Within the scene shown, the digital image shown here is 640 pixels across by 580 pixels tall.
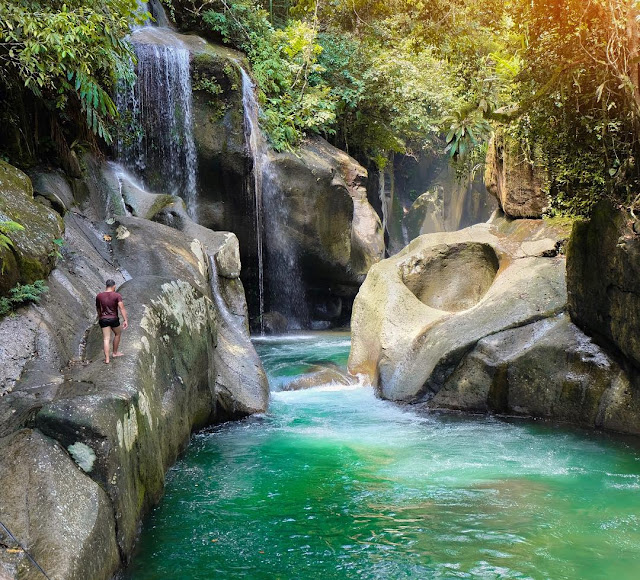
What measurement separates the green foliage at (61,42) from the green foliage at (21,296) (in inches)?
110

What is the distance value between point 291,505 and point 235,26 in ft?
52.3

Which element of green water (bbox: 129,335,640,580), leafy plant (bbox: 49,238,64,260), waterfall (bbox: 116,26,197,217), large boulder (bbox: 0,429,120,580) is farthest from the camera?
waterfall (bbox: 116,26,197,217)

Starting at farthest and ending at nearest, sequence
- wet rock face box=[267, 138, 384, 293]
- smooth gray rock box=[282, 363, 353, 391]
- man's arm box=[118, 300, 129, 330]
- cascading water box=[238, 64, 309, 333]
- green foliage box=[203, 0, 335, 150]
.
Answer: green foliage box=[203, 0, 335, 150], wet rock face box=[267, 138, 384, 293], cascading water box=[238, 64, 309, 333], smooth gray rock box=[282, 363, 353, 391], man's arm box=[118, 300, 129, 330]

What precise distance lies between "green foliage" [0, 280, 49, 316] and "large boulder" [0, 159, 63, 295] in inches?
3.5

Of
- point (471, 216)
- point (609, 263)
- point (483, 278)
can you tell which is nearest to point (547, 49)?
point (609, 263)

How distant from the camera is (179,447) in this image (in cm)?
751

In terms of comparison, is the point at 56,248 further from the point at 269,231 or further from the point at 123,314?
the point at 269,231

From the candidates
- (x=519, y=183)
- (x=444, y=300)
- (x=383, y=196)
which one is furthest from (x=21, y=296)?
(x=383, y=196)

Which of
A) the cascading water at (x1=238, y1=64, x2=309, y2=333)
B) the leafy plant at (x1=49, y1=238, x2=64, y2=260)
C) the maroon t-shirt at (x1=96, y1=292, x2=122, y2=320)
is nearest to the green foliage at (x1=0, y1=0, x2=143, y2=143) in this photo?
the leafy plant at (x1=49, y1=238, x2=64, y2=260)

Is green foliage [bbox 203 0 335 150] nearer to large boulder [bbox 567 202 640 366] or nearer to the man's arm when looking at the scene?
large boulder [bbox 567 202 640 366]

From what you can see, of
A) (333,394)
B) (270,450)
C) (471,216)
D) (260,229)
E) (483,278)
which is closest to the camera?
(270,450)

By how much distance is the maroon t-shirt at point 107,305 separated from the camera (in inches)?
252

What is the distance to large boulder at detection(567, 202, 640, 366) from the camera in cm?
769

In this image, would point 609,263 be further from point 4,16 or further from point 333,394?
point 4,16
